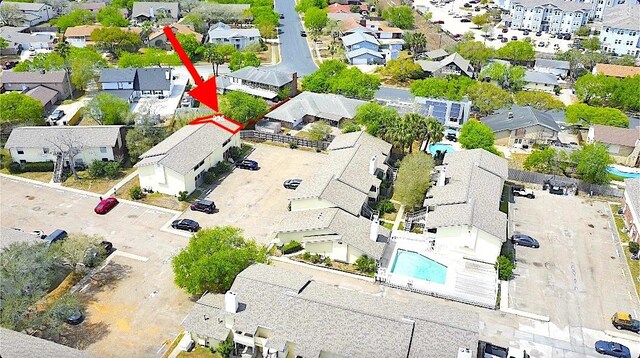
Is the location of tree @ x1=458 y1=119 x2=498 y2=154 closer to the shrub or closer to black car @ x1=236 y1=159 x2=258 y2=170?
black car @ x1=236 y1=159 x2=258 y2=170

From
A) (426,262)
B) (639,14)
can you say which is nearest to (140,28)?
(426,262)

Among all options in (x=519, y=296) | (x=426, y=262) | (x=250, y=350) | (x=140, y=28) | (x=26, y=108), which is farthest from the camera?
(x=140, y=28)

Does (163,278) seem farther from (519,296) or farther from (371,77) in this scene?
(371,77)

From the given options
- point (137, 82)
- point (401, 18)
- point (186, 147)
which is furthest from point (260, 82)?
point (401, 18)

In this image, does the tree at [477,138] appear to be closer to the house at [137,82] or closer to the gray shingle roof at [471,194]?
the gray shingle roof at [471,194]

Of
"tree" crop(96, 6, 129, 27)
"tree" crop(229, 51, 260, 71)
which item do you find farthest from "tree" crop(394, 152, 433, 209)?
"tree" crop(96, 6, 129, 27)

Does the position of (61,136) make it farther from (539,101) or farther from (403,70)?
(539,101)
